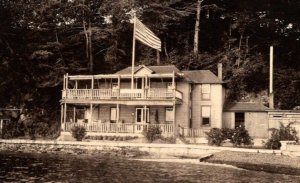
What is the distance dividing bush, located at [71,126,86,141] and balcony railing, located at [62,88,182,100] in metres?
4.71

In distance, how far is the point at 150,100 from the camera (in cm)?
4003

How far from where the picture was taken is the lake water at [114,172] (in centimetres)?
2130

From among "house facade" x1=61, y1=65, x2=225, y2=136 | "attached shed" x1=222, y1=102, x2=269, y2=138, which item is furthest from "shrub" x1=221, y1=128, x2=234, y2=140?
"attached shed" x1=222, y1=102, x2=269, y2=138

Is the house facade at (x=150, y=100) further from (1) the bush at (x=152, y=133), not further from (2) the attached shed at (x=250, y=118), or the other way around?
(1) the bush at (x=152, y=133)

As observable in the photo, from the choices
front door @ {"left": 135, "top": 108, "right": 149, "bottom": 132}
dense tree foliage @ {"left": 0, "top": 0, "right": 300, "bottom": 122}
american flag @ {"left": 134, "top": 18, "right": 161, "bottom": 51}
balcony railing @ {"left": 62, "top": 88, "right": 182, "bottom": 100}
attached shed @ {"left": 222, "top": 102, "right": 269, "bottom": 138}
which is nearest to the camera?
american flag @ {"left": 134, "top": 18, "right": 161, "bottom": 51}

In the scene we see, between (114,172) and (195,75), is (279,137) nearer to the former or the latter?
(195,75)

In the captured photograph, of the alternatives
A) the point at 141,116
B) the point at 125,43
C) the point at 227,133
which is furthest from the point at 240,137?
the point at 125,43

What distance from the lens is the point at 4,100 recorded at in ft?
172

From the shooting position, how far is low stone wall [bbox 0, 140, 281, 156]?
32.8 metres

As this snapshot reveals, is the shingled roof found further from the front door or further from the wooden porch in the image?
the wooden porch

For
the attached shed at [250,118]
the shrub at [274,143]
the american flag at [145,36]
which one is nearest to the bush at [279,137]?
the shrub at [274,143]

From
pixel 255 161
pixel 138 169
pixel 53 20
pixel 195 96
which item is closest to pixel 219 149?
pixel 255 161

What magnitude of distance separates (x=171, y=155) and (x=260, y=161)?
6.54 metres

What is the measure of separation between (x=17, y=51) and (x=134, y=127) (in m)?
20.5
